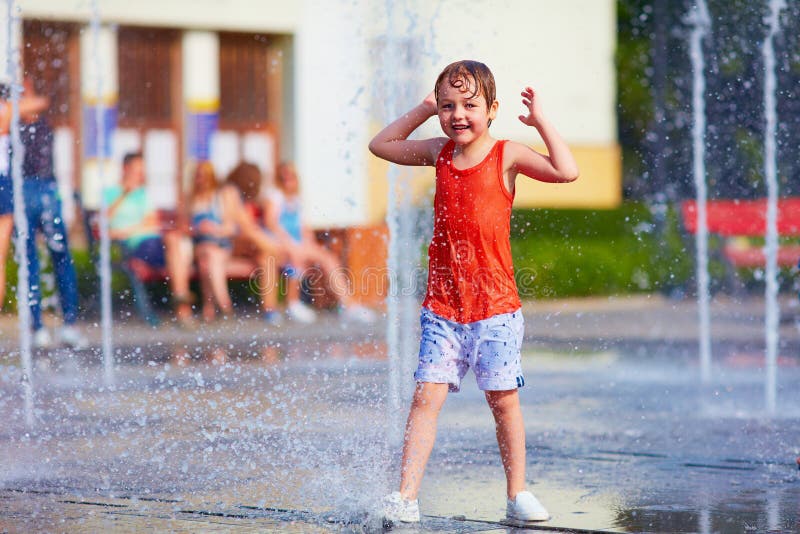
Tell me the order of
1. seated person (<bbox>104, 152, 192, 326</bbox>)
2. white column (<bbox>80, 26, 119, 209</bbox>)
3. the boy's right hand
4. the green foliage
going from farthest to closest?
white column (<bbox>80, 26, 119, 209</bbox>)
the green foliage
seated person (<bbox>104, 152, 192, 326</bbox>)
the boy's right hand

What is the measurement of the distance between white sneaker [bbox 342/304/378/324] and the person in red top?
848 centimetres

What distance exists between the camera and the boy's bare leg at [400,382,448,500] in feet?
14.4

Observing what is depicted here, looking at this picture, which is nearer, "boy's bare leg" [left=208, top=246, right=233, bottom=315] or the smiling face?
the smiling face

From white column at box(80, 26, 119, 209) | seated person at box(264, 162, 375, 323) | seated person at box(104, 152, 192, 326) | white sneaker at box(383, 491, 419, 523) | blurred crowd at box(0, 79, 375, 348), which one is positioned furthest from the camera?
white column at box(80, 26, 119, 209)

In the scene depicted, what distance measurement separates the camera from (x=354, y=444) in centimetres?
585

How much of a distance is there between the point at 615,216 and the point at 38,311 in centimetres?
976

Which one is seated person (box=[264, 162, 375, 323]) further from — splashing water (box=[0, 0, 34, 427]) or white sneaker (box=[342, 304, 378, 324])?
splashing water (box=[0, 0, 34, 427])

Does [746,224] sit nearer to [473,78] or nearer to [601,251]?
[601,251]

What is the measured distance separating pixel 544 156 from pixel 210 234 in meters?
8.92

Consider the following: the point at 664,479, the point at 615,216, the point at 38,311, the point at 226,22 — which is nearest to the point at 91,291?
the point at 38,311

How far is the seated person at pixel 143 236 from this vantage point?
488 inches

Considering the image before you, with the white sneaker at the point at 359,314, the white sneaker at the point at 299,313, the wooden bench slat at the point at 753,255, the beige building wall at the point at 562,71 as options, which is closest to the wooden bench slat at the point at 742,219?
the wooden bench slat at the point at 753,255

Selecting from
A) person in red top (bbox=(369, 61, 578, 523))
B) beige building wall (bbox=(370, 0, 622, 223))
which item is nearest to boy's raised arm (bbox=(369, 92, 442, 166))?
person in red top (bbox=(369, 61, 578, 523))

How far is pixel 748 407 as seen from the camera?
7.29 metres
